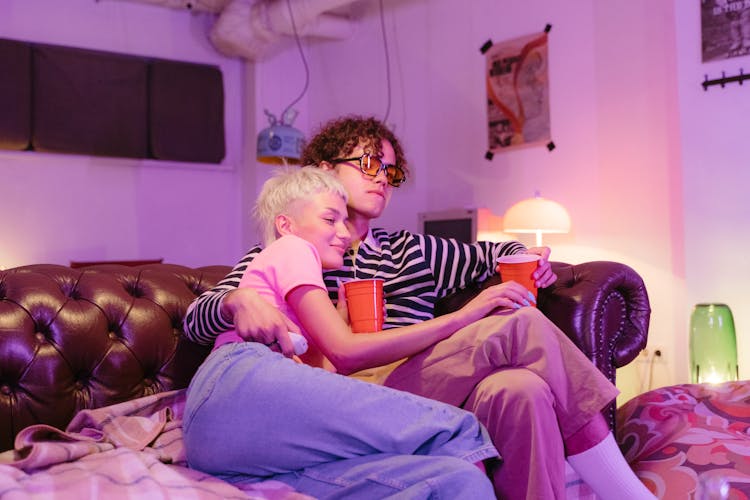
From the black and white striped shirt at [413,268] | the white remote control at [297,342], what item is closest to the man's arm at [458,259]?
the black and white striped shirt at [413,268]

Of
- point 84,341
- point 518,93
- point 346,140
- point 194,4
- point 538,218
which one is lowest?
point 84,341

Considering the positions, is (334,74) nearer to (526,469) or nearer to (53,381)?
(53,381)

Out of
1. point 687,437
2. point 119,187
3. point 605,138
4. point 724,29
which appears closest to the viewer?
point 687,437

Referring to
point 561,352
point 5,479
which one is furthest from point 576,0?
point 5,479

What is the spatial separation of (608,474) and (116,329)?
4.20 feet

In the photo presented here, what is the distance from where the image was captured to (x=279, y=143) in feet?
16.9

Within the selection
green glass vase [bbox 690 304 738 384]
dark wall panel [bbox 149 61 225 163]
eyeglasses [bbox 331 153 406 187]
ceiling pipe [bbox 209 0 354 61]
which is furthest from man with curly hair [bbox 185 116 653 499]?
dark wall panel [bbox 149 61 225 163]

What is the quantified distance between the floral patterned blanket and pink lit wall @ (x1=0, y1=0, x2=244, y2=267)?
4142 millimetres

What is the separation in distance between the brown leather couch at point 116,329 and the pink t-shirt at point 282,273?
1.12 feet

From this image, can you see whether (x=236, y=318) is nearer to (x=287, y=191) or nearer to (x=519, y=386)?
(x=287, y=191)

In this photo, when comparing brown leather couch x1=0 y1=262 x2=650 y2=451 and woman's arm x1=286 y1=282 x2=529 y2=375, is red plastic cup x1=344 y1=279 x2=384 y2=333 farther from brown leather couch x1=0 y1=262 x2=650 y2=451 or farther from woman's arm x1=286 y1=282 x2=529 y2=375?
brown leather couch x1=0 y1=262 x2=650 y2=451

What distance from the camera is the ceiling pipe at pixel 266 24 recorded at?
5305 mm

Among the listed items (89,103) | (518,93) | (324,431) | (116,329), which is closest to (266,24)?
(89,103)

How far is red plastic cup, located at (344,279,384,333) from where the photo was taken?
166 centimetres
